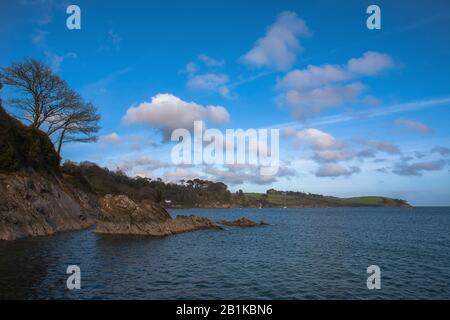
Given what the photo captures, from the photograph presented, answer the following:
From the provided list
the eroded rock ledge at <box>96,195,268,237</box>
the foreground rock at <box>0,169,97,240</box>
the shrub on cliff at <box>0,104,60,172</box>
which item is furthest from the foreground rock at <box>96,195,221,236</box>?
the shrub on cliff at <box>0,104,60,172</box>

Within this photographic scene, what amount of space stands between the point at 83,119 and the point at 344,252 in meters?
54.3

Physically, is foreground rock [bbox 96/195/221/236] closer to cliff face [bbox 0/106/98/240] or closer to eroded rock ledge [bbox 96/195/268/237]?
eroded rock ledge [bbox 96/195/268/237]

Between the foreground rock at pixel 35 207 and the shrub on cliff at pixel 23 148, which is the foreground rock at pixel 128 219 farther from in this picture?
the shrub on cliff at pixel 23 148

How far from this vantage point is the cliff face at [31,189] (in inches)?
1661

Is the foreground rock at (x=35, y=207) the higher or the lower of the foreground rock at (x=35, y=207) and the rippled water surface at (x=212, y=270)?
the higher

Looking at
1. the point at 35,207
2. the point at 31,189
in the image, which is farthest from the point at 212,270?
the point at 31,189

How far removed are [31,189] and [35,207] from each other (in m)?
2.67

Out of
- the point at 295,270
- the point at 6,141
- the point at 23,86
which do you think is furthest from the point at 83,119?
the point at 295,270

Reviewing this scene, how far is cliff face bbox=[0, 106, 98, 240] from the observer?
138 feet

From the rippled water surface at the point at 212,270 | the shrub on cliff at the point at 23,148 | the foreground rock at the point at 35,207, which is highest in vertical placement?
the shrub on cliff at the point at 23,148

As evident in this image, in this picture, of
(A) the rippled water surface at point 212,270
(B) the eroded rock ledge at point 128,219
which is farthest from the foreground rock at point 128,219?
(A) the rippled water surface at point 212,270

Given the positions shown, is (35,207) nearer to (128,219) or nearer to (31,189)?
(31,189)

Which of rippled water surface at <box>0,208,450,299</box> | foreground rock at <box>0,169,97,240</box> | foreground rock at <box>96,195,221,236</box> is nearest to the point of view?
rippled water surface at <box>0,208,450,299</box>

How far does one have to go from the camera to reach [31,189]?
155ft
